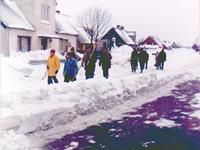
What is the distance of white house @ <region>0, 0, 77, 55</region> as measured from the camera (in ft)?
82.9

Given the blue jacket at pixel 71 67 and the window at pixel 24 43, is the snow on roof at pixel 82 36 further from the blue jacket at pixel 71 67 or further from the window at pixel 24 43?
the blue jacket at pixel 71 67

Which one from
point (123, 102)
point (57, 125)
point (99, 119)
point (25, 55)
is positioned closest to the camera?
point (57, 125)

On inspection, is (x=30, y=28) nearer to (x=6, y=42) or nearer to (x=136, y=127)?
(x=6, y=42)

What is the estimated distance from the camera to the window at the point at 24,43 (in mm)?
26516

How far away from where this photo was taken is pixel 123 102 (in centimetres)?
1221

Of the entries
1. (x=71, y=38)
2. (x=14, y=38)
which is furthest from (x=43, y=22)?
(x=71, y=38)

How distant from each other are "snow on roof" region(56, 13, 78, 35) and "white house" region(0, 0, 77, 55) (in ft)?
3.06

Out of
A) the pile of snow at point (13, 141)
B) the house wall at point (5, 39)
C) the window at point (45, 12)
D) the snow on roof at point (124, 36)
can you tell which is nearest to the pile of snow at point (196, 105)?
the pile of snow at point (13, 141)

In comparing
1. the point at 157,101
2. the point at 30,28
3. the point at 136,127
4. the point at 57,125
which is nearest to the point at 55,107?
the point at 57,125

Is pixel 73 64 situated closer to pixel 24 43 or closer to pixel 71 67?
pixel 71 67

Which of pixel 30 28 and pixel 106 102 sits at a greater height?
pixel 30 28

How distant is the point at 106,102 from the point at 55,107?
2523 mm

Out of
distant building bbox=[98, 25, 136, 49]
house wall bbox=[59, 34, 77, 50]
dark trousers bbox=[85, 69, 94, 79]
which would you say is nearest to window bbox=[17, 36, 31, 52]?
house wall bbox=[59, 34, 77, 50]

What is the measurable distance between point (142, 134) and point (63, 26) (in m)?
26.2
